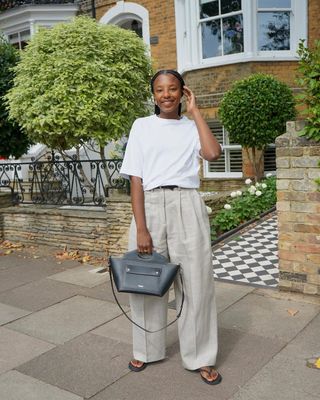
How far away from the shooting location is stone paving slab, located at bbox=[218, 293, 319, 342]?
3902mm

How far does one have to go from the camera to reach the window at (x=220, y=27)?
34.7 feet

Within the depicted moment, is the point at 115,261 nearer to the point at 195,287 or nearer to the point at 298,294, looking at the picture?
the point at 195,287

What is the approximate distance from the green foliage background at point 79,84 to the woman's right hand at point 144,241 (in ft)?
12.8

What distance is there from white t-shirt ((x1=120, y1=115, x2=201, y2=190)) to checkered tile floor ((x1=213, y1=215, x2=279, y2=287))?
7.98 ft

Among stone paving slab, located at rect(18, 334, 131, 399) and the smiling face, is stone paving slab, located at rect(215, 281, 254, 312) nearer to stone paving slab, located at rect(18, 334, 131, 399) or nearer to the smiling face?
stone paving slab, located at rect(18, 334, 131, 399)

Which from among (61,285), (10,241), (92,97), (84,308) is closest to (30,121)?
(92,97)

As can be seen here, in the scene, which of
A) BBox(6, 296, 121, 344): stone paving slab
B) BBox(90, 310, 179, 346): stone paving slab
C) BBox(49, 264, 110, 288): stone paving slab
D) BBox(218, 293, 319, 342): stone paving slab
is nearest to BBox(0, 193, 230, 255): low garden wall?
BBox(49, 264, 110, 288): stone paving slab

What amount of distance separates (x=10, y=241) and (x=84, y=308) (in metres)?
3.54

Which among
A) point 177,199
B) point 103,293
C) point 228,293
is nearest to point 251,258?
point 228,293

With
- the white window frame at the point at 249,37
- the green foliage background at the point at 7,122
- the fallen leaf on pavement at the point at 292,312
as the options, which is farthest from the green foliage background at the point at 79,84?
the fallen leaf on pavement at the point at 292,312

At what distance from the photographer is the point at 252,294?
189 inches

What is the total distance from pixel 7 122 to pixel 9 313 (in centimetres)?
453

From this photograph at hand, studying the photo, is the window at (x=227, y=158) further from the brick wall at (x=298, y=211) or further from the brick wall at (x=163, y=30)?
the brick wall at (x=298, y=211)

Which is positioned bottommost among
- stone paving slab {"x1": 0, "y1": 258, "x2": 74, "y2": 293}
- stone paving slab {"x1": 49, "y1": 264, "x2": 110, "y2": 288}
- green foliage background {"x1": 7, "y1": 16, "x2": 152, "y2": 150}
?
stone paving slab {"x1": 0, "y1": 258, "x2": 74, "y2": 293}
